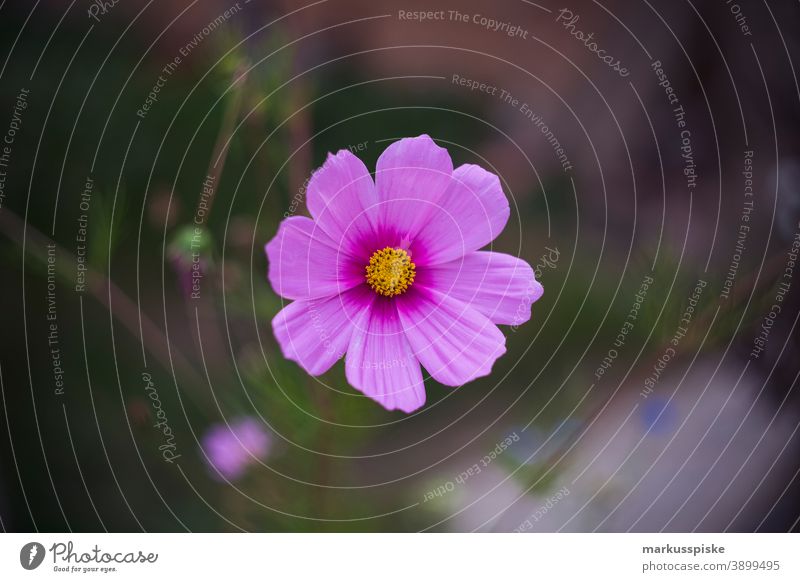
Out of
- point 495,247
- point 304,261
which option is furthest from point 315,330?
point 495,247

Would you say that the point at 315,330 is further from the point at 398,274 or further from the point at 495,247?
the point at 495,247

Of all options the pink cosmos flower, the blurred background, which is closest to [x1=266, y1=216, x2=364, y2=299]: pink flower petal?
the pink cosmos flower

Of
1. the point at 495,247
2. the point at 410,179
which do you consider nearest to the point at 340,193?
the point at 410,179

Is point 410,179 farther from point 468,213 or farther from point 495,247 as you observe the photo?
point 495,247

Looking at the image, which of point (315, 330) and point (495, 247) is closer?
point (315, 330)

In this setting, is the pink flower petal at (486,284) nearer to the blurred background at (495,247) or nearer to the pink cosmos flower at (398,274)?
the pink cosmos flower at (398,274)

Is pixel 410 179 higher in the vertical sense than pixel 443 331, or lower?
higher
